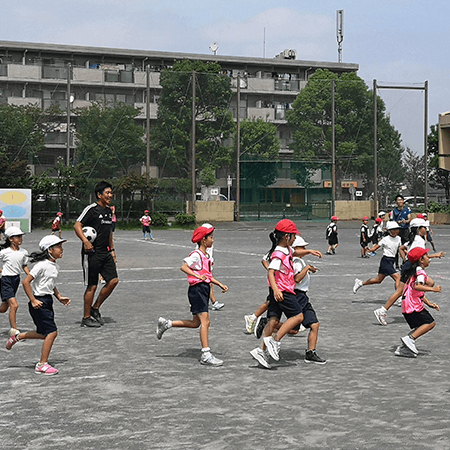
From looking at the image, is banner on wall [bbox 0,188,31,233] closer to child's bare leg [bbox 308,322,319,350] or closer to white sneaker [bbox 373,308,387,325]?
white sneaker [bbox 373,308,387,325]

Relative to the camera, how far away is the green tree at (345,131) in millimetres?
59750

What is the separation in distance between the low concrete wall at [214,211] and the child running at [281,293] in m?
44.1

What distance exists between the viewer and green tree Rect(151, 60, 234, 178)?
178 ft

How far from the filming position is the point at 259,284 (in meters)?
15.9

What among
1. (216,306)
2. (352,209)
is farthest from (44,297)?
(352,209)

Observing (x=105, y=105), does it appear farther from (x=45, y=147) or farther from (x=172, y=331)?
(x=172, y=331)

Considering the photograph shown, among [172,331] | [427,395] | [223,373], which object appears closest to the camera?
[427,395]

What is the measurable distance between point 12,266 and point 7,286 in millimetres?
307

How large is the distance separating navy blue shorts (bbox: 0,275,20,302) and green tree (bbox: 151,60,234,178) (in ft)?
145

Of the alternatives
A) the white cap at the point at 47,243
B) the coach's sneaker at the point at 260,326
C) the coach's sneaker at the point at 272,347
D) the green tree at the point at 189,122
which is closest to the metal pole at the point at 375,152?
the green tree at the point at 189,122

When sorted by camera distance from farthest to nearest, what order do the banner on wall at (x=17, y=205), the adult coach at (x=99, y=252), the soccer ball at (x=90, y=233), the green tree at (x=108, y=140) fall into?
the green tree at (x=108, y=140)
the banner on wall at (x=17, y=205)
the adult coach at (x=99, y=252)
the soccer ball at (x=90, y=233)

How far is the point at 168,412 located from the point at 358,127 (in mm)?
58666

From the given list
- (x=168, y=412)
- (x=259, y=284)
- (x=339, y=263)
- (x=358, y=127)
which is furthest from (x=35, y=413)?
(x=358, y=127)

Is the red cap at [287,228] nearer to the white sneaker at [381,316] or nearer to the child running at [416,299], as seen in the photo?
the child running at [416,299]
